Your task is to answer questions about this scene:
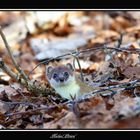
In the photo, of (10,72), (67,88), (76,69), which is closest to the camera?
(67,88)

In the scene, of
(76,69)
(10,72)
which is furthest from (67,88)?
(76,69)

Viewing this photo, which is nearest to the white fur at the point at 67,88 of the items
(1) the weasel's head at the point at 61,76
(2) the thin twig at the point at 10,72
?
(1) the weasel's head at the point at 61,76

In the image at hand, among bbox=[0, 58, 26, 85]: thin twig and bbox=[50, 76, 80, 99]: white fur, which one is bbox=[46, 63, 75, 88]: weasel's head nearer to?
bbox=[50, 76, 80, 99]: white fur

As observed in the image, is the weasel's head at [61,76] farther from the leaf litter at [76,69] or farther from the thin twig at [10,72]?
the thin twig at [10,72]

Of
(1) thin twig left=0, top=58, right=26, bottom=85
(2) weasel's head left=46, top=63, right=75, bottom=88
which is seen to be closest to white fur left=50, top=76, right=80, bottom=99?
(2) weasel's head left=46, top=63, right=75, bottom=88

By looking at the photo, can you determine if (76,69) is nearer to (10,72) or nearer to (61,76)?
(61,76)

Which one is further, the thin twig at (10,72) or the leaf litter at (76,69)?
the thin twig at (10,72)
